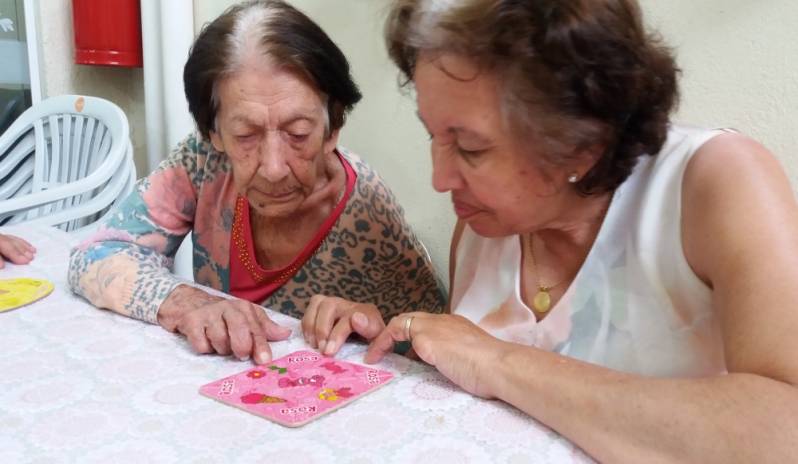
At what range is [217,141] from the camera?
58.6 inches

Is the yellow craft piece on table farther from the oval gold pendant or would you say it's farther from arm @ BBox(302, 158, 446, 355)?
the oval gold pendant

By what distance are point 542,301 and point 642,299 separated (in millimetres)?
167

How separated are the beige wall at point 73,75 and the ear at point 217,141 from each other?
184 centimetres

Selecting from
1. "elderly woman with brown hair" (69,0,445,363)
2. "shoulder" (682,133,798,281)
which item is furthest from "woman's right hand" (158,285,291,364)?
"shoulder" (682,133,798,281)

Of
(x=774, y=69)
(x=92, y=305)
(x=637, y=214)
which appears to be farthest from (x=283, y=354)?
(x=774, y=69)

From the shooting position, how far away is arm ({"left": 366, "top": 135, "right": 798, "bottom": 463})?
0.68 meters

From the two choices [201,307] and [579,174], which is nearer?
[579,174]

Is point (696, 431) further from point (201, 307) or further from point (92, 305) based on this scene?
point (92, 305)

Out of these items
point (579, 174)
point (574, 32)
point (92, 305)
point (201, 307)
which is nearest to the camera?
point (574, 32)

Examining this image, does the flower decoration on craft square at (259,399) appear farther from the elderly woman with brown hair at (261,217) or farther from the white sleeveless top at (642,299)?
the white sleeveless top at (642,299)

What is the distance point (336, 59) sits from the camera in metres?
1.47

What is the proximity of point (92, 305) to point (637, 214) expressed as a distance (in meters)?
0.95

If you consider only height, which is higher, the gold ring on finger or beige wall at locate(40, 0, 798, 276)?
beige wall at locate(40, 0, 798, 276)

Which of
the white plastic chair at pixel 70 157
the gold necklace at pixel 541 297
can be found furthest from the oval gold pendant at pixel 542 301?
the white plastic chair at pixel 70 157
